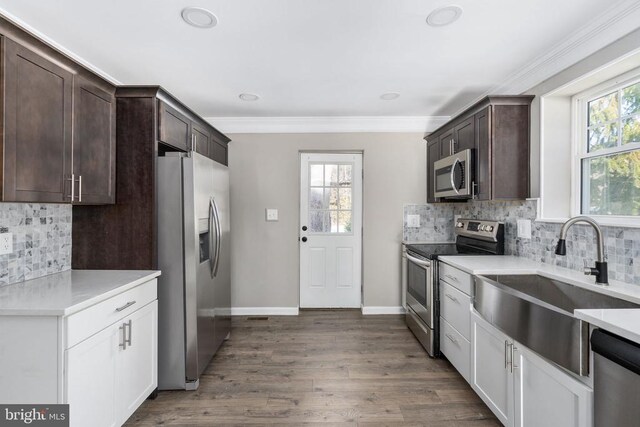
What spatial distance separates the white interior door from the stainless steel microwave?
107 centimetres

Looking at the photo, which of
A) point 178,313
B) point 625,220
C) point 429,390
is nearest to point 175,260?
point 178,313

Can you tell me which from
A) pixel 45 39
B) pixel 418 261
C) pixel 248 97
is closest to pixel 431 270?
pixel 418 261

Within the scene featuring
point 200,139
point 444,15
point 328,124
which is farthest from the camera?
point 328,124

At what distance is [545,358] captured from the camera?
1.41m

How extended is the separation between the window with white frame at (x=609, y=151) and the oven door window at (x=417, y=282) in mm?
1283

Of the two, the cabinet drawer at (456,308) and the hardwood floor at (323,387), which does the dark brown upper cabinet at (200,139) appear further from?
the cabinet drawer at (456,308)

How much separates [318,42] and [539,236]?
84.7 inches

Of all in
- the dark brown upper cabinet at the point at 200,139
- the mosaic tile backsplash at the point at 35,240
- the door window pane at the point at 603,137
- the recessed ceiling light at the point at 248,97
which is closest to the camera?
the mosaic tile backsplash at the point at 35,240

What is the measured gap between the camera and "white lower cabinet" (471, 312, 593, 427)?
125 centimetres

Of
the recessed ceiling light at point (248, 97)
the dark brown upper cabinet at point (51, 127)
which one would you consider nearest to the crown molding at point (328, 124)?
the recessed ceiling light at point (248, 97)

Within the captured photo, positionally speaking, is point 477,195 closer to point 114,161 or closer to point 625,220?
point 625,220

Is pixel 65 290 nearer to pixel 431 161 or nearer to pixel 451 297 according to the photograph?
pixel 451 297

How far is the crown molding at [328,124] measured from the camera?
12.0 feet

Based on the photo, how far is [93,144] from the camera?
193 cm
